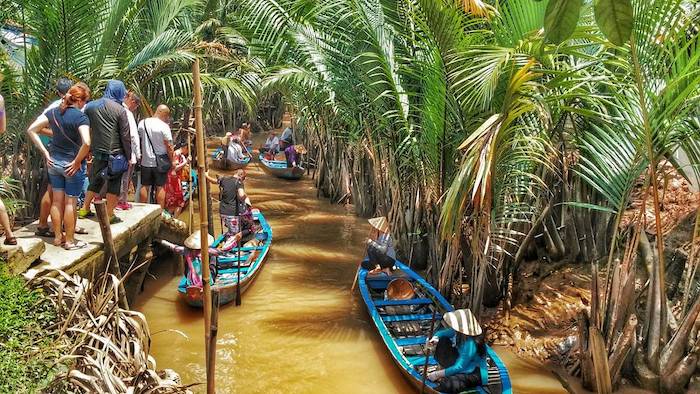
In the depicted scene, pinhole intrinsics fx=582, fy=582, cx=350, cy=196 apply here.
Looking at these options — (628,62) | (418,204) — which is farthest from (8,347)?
(418,204)

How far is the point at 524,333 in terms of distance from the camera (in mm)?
6371

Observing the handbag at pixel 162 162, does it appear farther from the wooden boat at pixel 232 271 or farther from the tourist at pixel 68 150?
the tourist at pixel 68 150

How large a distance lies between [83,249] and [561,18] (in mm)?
5033

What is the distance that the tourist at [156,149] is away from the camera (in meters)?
8.05

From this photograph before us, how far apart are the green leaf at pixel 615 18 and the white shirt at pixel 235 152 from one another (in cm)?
1346

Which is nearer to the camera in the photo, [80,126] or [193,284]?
[80,126]

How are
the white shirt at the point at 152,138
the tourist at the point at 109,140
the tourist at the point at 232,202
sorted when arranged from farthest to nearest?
the tourist at the point at 232,202 < the white shirt at the point at 152,138 < the tourist at the point at 109,140

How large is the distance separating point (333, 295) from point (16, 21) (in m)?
5.85

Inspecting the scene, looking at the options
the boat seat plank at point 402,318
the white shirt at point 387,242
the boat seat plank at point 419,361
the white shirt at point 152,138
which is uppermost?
the white shirt at point 152,138

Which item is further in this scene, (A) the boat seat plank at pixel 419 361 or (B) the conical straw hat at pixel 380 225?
(B) the conical straw hat at pixel 380 225

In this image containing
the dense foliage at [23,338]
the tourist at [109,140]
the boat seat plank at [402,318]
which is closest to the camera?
the dense foliage at [23,338]

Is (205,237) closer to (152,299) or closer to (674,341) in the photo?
(674,341)

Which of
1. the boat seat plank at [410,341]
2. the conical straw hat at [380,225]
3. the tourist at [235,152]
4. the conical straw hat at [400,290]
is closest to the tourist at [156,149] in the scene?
the conical straw hat at [380,225]

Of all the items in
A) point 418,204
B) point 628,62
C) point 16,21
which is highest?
point 16,21
